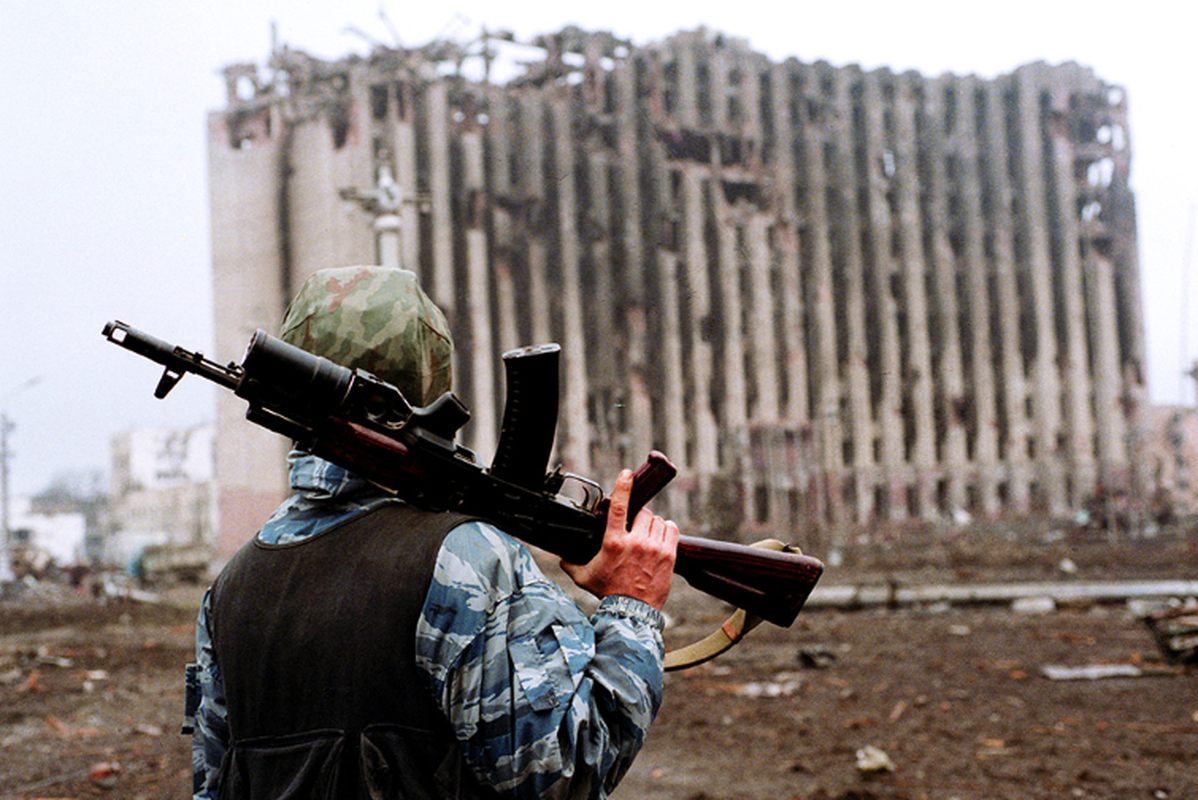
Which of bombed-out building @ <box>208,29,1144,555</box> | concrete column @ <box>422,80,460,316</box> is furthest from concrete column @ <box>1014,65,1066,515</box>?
concrete column @ <box>422,80,460,316</box>

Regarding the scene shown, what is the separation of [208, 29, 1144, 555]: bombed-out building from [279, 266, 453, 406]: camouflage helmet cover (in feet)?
59.2

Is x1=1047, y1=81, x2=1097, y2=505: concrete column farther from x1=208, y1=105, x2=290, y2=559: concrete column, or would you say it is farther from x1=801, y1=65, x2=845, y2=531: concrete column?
x1=208, y1=105, x2=290, y2=559: concrete column

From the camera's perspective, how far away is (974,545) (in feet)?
66.2

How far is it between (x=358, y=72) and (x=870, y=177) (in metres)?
11.5

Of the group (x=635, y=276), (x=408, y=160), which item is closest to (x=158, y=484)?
(x=408, y=160)

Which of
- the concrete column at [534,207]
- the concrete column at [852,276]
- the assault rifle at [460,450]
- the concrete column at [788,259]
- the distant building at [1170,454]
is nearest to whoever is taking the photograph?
the assault rifle at [460,450]

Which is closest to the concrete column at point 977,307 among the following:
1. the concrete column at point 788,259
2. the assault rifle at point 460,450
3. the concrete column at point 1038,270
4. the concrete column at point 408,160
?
the concrete column at point 1038,270

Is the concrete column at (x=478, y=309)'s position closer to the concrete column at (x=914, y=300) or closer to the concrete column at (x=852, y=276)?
the concrete column at (x=852, y=276)

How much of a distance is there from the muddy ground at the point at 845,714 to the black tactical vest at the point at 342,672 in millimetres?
4387

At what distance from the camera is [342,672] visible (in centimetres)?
150

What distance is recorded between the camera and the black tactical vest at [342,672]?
1.48m

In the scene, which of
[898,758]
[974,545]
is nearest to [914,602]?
[898,758]

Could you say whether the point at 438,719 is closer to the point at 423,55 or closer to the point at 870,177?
the point at 423,55

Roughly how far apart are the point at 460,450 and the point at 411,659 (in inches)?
16.0
